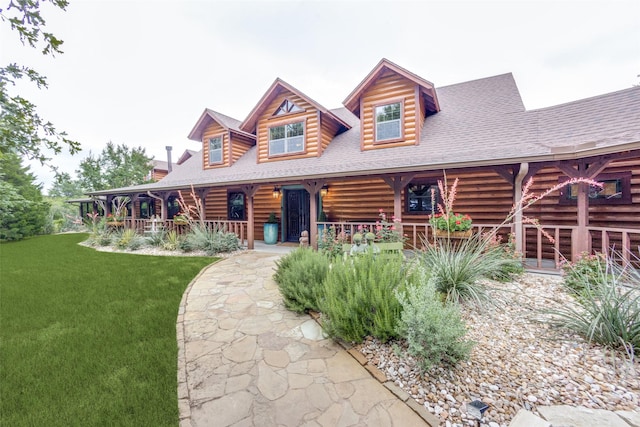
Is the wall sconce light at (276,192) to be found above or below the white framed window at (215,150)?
below

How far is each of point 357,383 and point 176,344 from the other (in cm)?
226

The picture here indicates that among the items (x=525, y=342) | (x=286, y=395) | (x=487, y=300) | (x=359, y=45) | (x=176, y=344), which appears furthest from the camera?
(x=359, y=45)

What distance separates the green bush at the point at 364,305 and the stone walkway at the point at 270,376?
0.27 metres

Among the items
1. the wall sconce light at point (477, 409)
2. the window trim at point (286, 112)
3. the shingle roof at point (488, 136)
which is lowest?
the wall sconce light at point (477, 409)

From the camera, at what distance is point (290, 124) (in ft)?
33.2

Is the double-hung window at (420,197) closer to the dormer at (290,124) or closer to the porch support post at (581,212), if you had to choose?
the porch support post at (581,212)

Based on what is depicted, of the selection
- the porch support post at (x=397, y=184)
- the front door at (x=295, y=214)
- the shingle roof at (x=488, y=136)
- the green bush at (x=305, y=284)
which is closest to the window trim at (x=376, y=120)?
the shingle roof at (x=488, y=136)

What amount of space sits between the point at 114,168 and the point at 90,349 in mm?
26495

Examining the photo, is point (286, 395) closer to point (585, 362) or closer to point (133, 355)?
point (133, 355)

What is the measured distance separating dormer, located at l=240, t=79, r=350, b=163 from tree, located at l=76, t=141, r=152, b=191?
1822 cm

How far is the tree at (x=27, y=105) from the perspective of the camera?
1688mm

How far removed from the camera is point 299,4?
10.2m

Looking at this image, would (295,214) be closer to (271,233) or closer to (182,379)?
(271,233)

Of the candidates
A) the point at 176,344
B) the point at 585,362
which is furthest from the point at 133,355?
the point at 585,362
